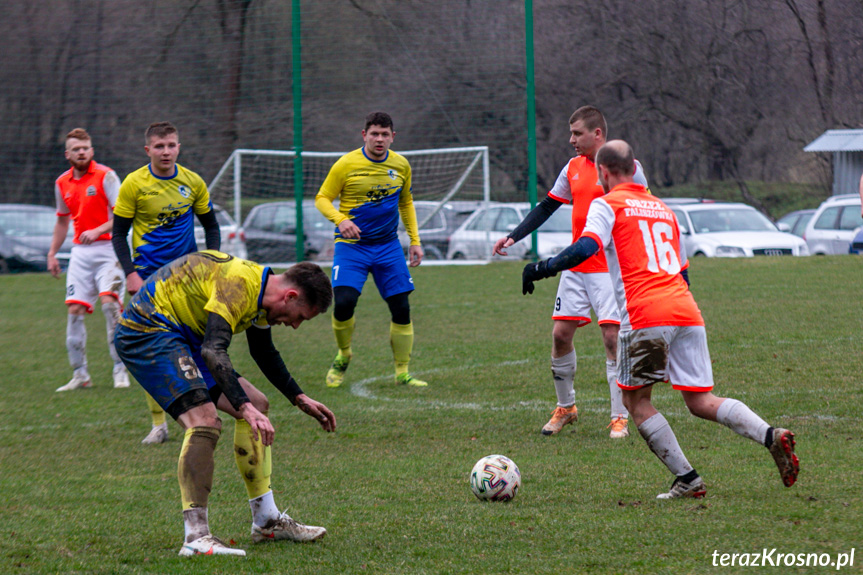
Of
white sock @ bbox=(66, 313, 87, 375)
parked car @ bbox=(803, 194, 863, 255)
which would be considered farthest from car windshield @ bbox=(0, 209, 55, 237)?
parked car @ bbox=(803, 194, 863, 255)

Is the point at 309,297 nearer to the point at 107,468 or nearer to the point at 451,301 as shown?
the point at 107,468

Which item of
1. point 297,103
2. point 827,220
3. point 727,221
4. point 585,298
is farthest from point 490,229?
point 585,298

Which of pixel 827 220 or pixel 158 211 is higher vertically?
pixel 827 220

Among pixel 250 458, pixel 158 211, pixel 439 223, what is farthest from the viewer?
pixel 439 223

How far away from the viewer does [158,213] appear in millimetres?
6566

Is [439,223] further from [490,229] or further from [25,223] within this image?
[25,223]

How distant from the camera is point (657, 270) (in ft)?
14.9

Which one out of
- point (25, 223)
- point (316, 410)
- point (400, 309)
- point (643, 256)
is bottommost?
point (316, 410)

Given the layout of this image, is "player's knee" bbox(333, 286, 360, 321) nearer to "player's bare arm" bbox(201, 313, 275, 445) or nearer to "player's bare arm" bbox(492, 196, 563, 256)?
"player's bare arm" bbox(492, 196, 563, 256)

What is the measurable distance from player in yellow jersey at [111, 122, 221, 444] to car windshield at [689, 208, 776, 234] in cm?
1366

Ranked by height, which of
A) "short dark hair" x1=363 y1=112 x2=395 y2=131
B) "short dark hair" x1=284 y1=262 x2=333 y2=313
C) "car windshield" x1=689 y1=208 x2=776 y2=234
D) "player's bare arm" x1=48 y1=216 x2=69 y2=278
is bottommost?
"short dark hair" x1=284 y1=262 x2=333 y2=313

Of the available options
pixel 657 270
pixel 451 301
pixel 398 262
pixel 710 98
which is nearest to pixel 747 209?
pixel 451 301

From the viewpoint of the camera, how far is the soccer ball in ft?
15.1

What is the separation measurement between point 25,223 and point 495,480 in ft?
62.8
